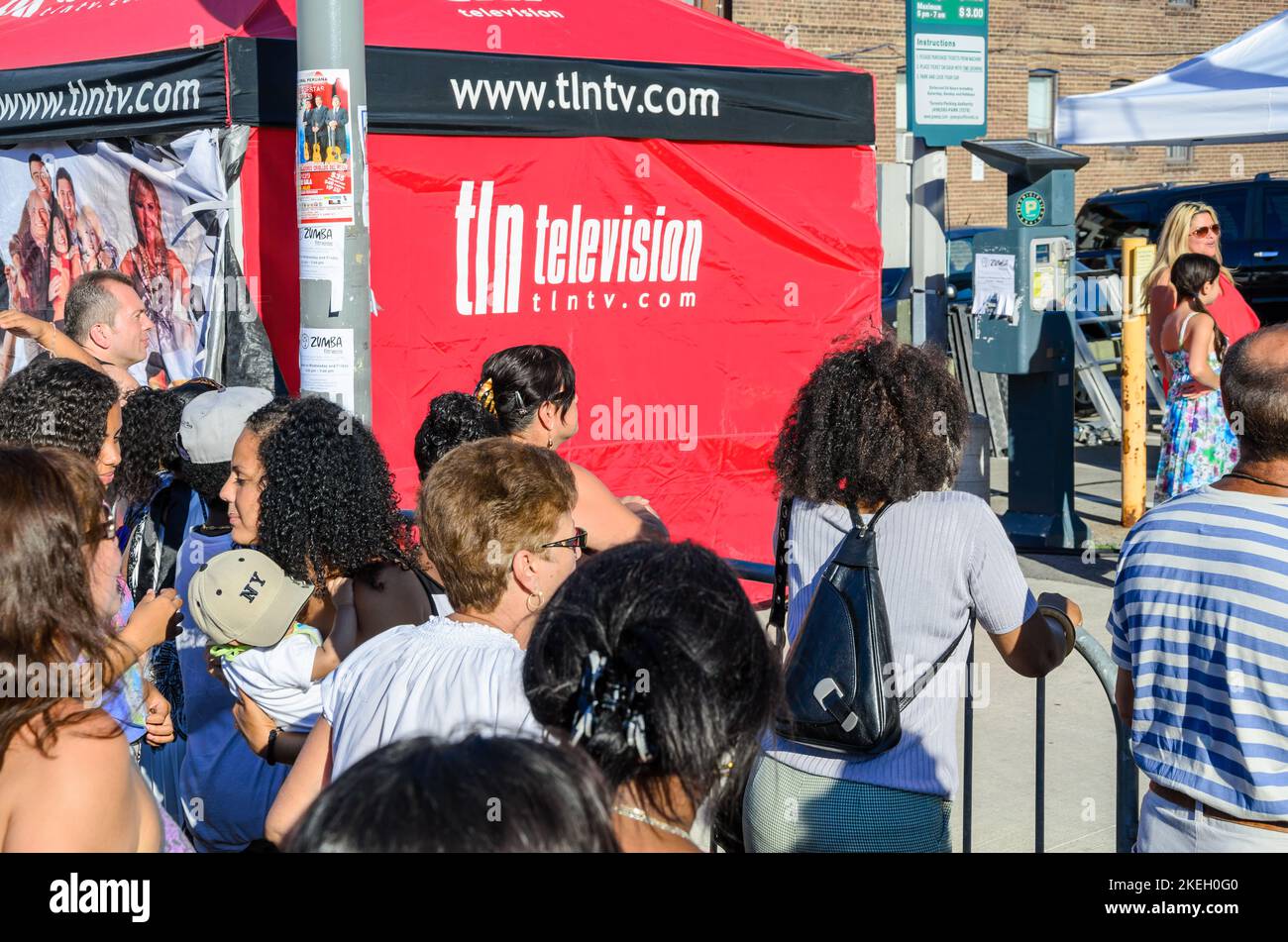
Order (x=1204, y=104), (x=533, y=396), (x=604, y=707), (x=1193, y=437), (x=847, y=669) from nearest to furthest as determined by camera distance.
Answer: (x=604, y=707) < (x=847, y=669) < (x=533, y=396) < (x=1193, y=437) < (x=1204, y=104)

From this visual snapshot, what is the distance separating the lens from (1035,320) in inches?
340

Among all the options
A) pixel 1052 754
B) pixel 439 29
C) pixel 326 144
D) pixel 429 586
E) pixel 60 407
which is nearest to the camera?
pixel 429 586

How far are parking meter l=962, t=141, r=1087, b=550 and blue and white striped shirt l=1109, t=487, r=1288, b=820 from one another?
6.13m

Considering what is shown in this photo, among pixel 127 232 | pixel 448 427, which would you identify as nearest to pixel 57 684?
pixel 448 427

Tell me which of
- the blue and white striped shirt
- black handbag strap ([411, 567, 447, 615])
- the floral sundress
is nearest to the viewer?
the blue and white striped shirt

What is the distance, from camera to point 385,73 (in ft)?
19.4

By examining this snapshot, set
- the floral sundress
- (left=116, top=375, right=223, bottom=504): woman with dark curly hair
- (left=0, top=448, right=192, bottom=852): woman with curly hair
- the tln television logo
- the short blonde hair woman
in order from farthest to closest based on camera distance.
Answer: the short blonde hair woman → the floral sundress → the tln television logo → (left=116, top=375, right=223, bottom=504): woman with dark curly hair → (left=0, top=448, right=192, bottom=852): woman with curly hair

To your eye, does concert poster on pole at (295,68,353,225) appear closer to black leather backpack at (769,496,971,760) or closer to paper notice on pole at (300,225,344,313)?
paper notice on pole at (300,225,344,313)

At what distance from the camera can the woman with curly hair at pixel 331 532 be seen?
3.12 meters

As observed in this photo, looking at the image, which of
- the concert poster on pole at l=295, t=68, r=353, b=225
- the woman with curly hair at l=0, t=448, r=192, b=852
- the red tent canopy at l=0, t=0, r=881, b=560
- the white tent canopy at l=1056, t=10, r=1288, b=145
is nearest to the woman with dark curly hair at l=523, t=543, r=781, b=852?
the woman with curly hair at l=0, t=448, r=192, b=852

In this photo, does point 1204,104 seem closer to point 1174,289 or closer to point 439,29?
point 1174,289

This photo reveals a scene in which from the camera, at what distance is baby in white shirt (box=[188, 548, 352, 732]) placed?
292cm

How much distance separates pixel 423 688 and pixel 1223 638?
4.92 feet

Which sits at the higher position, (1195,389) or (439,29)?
(439,29)
